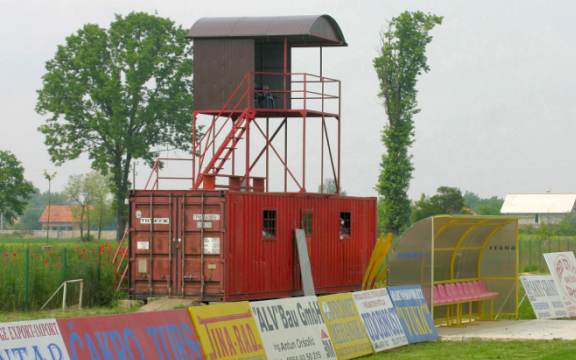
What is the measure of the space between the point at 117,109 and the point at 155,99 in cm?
315

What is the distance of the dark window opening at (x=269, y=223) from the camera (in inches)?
1072

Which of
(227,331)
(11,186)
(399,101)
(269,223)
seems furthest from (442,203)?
(227,331)

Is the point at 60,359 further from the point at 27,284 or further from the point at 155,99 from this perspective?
the point at 155,99

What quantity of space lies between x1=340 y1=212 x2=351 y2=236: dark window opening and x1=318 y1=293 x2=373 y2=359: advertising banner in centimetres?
973

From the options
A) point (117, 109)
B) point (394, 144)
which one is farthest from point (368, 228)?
point (117, 109)

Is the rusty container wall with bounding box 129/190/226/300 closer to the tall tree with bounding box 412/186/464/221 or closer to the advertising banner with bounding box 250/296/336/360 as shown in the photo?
the advertising banner with bounding box 250/296/336/360

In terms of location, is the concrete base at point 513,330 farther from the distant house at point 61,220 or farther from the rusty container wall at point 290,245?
the distant house at point 61,220

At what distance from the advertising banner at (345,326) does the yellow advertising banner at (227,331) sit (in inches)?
97.1

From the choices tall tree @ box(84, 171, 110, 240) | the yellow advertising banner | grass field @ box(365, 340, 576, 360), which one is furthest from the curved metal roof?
tall tree @ box(84, 171, 110, 240)

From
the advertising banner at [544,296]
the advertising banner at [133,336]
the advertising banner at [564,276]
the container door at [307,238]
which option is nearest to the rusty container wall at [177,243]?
the container door at [307,238]

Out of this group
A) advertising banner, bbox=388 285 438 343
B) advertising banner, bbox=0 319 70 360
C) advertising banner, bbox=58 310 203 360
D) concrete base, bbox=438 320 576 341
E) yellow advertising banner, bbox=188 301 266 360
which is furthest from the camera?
concrete base, bbox=438 320 576 341

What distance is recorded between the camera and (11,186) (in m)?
94.5

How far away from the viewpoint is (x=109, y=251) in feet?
105

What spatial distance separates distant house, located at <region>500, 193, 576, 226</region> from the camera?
158 meters
